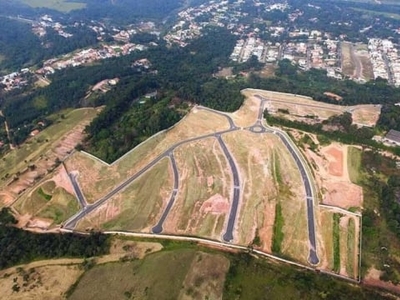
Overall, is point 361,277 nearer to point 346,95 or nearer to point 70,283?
point 70,283

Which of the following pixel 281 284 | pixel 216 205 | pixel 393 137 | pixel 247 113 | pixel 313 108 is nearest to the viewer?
pixel 281 284

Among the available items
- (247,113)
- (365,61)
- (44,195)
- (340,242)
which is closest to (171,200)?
(44,195)

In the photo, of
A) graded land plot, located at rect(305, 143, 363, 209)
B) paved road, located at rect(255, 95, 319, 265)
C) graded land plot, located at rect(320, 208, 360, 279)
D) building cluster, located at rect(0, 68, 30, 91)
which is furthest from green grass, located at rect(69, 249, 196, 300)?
building cluster, located at rect(0, 68, 30, 91)

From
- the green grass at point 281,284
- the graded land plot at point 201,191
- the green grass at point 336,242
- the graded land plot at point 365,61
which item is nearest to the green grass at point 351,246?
the green grass at point 336,242

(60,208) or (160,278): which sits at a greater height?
(160,278)

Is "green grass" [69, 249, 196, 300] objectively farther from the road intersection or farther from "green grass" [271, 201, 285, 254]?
"green grass" [271, 201, 285, 254]

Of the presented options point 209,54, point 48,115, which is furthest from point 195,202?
point 209,54

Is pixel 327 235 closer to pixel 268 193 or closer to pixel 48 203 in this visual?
pixel 268 193
